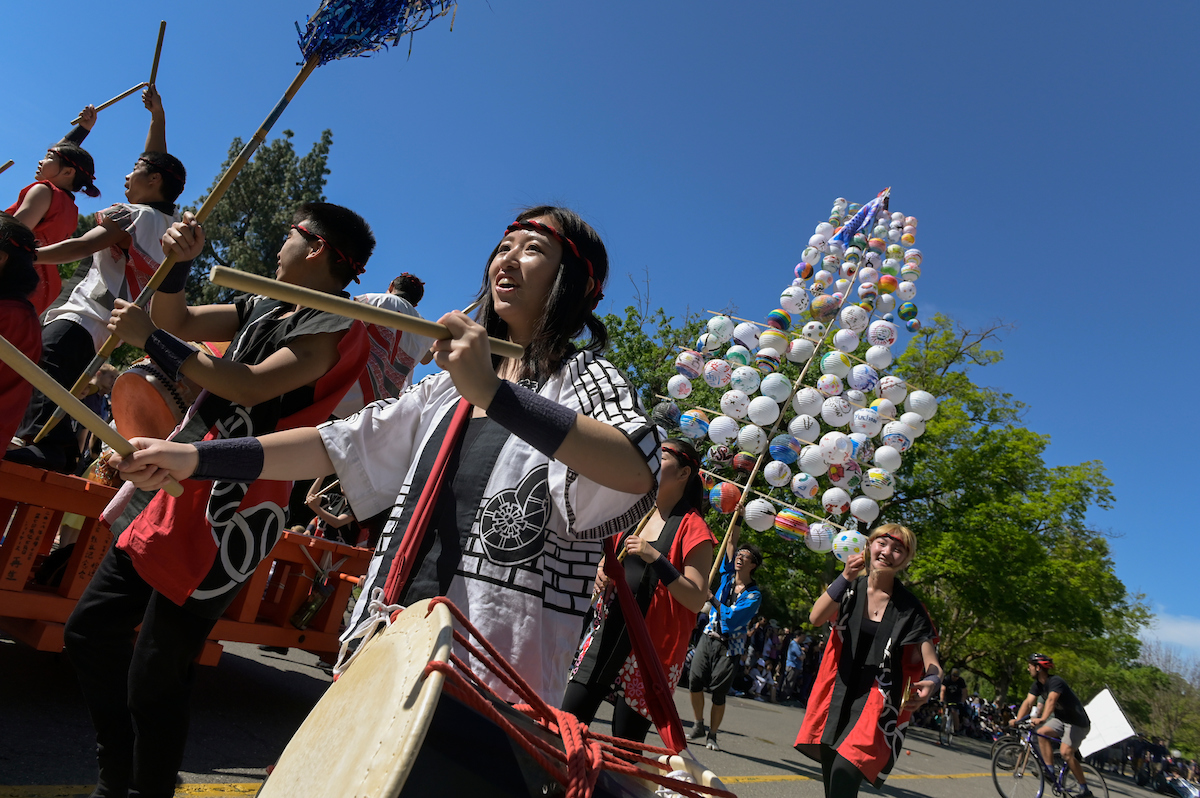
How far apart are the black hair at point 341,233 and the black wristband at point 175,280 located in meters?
0.38

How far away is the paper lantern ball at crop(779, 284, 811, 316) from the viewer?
12875mm

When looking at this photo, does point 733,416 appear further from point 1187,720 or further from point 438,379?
point 1187,720

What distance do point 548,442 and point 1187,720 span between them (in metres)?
70.7

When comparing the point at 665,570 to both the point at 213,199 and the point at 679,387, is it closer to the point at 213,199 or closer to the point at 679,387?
the point at 213,199

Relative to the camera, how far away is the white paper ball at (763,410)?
10.8m

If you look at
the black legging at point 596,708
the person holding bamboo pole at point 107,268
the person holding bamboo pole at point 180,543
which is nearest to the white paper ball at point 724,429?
the black legging at point 596,708

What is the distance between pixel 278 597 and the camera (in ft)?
13.4

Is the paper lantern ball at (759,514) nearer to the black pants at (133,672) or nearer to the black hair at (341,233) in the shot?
the black hair at (341,233)

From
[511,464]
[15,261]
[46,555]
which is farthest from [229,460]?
[46,555]

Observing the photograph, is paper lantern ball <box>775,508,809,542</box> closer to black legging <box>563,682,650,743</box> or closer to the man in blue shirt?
the man in blue shirt

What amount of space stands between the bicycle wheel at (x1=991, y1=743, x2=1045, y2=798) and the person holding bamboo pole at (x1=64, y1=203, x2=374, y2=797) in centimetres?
1073

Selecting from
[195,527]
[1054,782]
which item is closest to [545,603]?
[195,527]

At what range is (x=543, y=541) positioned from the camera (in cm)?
156

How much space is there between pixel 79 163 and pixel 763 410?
8165 millimetres
